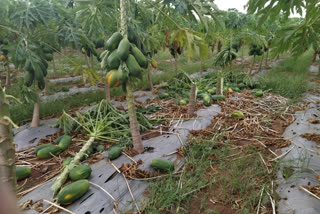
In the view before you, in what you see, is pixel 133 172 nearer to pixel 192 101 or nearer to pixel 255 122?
pixel 192 101

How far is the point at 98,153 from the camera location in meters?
2.60

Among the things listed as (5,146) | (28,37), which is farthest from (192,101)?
(5,146)

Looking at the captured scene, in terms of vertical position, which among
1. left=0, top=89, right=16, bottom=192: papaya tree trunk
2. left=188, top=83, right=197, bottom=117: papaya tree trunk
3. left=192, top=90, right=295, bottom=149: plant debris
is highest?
left=0, top=89, right=16, bottom=192: papaya tree trunk

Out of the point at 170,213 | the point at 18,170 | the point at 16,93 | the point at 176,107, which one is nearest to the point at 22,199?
the point at 18,170

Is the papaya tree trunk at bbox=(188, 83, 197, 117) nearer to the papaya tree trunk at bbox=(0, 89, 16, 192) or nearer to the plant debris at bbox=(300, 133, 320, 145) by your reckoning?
the plant debris at bbox=(300, 133, 320, 145)

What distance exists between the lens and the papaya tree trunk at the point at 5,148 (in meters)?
0.80

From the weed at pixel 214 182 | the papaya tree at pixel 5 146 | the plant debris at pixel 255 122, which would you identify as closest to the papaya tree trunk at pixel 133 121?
the weed at pixel 214 182

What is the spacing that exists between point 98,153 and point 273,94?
4.38 metres

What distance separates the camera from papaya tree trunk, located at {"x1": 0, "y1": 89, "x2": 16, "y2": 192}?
2.62ft

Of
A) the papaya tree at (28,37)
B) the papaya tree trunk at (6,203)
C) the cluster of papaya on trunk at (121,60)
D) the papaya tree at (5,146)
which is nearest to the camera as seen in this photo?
the papaya tree trunk at (6,203)

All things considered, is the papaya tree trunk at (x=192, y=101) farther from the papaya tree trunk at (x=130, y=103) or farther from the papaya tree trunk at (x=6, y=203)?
the papaya tree trunk at (x=6, y=203)

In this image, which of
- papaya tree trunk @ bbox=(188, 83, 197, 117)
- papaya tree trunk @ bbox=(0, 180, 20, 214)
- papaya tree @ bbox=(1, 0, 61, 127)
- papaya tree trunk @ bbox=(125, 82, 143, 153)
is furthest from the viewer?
papaya tree trunk @ bbox=(188, 83, 197, 117)

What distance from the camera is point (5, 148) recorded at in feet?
2.68

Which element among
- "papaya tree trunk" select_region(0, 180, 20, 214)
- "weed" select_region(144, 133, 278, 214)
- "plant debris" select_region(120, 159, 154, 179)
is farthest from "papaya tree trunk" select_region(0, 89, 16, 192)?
"plant debris" select_region(120, 159, 154, 179)
